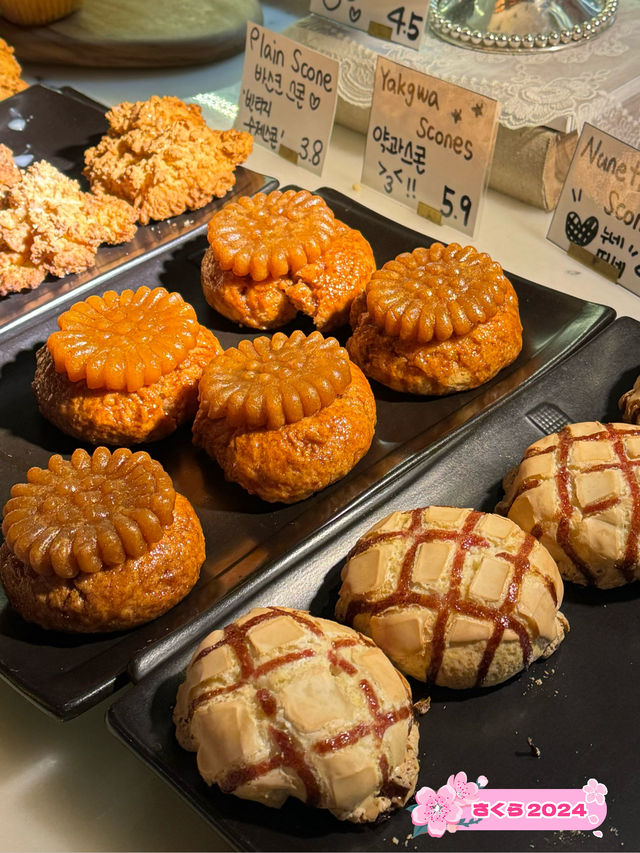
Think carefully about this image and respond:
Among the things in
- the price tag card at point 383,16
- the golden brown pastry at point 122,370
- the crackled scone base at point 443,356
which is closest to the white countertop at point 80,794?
the golden brown pastry at point 122,370

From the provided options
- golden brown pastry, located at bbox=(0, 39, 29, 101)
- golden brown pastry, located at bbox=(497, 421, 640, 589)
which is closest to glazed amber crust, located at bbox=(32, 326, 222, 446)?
golden brown pastry, located at bbox=(497, 421, 640, 589)

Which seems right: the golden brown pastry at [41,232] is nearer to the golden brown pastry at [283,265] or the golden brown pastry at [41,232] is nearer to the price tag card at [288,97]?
the golden brown pastry at [283,265]

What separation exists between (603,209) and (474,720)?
1736mm

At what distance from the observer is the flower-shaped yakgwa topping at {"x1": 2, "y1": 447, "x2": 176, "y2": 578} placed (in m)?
2.18

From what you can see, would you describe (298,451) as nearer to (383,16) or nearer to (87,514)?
(87,514)

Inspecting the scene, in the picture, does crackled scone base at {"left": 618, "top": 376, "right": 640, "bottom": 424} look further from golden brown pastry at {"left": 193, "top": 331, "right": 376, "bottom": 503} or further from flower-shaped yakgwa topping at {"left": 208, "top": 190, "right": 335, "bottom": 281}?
flower-shaped yakgwa topping at {"left": 208, "top": 190, "right": 335, "bottom": 281}

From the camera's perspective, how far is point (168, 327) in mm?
2832

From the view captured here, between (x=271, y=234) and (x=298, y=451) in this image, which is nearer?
(x=298, y=451)

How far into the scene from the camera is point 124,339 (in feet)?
9.09

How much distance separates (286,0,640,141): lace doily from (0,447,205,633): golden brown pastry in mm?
2231

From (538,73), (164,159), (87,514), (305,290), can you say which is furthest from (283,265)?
(538,73)

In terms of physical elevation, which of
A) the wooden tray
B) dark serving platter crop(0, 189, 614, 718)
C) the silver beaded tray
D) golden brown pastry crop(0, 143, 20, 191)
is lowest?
dark serving platter crop(0, 189, 614, 718)

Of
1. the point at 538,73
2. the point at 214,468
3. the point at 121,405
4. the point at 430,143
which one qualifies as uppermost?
the point at 538,73

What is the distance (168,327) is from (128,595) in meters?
0.95
